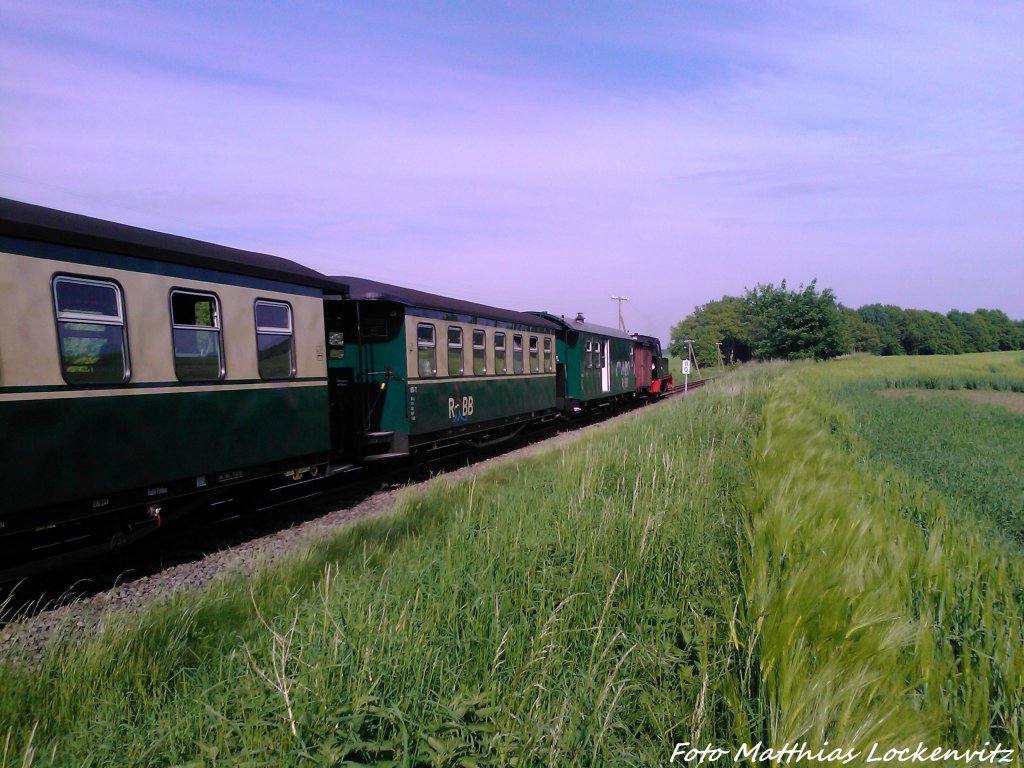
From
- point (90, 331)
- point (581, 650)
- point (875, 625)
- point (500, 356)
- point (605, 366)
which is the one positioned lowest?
point (581, 650)

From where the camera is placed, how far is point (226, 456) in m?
7.71

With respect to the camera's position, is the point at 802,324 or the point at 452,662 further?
the point at 802,324

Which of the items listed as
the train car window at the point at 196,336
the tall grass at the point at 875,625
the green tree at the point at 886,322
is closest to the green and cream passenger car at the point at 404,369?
the train car window at the point at 196,336

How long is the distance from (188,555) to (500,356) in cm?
880

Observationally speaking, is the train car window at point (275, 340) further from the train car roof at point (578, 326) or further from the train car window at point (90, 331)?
the train car roof at point (578, 326)

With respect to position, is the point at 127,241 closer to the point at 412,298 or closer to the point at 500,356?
the point at 412,298

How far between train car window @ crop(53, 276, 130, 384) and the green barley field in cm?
Result: 251

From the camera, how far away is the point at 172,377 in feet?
22.9

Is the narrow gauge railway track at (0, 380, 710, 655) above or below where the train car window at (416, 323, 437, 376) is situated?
below

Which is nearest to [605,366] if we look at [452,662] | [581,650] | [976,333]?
[581,650]

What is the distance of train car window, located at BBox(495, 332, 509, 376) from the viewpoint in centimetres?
1498

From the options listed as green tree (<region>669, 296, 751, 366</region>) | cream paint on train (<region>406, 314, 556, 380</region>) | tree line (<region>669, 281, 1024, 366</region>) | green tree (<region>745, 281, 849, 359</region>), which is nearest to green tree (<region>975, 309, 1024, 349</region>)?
tree line (<region>669, 281, 1024, 366</region>)

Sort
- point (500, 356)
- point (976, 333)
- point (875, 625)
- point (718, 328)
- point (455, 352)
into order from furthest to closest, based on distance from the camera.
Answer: point (976, 333)
point (718, 328)
point (500, 356)
point (455, 352)
point (875, 625)

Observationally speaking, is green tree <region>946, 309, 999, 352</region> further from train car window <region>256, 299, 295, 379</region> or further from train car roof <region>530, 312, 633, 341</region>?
train car window <region>256, 299, 295, 379</region>
